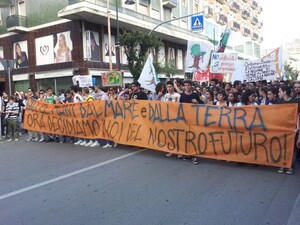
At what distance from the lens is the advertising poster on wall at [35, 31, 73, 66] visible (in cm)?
2270

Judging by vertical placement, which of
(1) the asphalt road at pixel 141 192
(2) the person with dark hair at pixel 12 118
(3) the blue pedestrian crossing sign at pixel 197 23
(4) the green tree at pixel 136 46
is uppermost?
(3) the blue pedestrian crossing sign at pixel 197 23

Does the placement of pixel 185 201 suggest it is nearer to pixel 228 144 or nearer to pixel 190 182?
pixel 190 182

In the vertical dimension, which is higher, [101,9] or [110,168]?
[101,9]

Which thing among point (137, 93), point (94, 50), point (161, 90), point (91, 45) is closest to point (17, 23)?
point (91, 45)

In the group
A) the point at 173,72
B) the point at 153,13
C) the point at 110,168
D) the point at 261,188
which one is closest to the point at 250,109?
the point at 261,188

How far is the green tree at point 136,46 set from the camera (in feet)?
58.7

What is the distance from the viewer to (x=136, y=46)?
1853 centimetres

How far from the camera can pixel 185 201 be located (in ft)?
14.0

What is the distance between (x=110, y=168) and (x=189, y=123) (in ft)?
6.08

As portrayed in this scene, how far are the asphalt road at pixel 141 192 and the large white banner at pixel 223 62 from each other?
713 centimetres

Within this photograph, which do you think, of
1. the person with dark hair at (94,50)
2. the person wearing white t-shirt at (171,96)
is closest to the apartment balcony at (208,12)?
the person with dark hair at (94,50)

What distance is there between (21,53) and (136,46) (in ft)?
41.2

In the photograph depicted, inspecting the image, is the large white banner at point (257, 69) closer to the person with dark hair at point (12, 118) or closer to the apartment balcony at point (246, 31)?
the person with dark hair at point (12, 118)

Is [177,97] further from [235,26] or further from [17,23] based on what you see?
[235,26]
